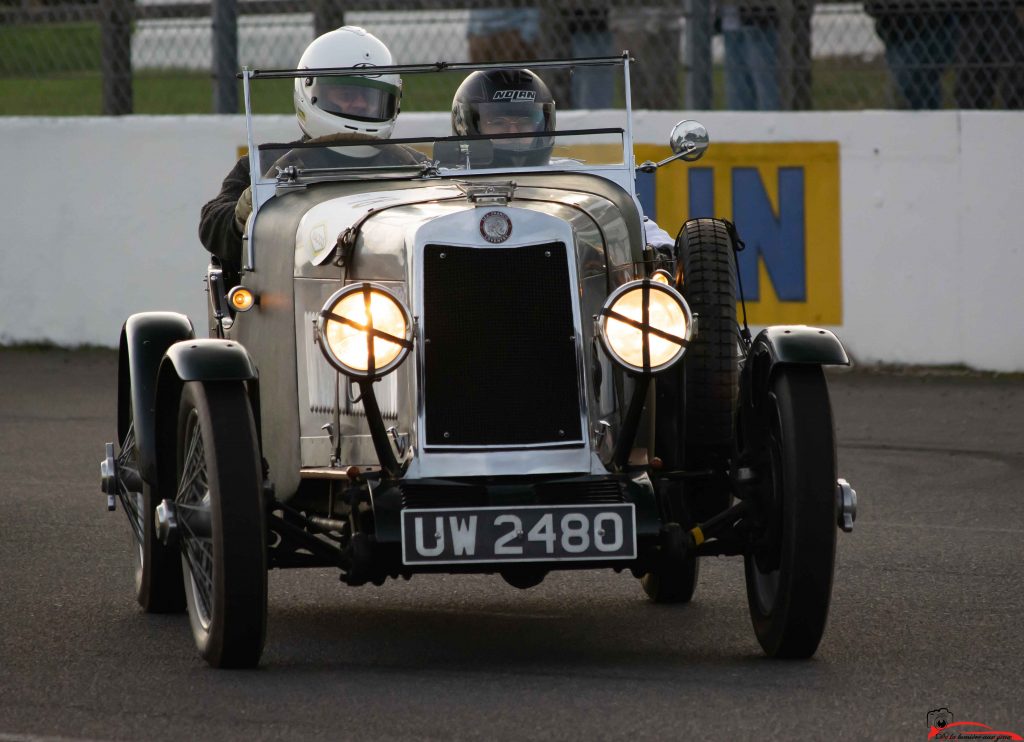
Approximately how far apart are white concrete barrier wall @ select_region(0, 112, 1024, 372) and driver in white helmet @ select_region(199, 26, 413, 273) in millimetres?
4911

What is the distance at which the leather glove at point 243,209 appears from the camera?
572 centimetres

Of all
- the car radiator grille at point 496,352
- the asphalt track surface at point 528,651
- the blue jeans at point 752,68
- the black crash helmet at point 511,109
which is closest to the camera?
the asphalt track surface at point 528,651

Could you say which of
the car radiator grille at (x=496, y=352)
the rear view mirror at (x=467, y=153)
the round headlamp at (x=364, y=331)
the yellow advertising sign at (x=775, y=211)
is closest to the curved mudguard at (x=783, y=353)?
the car radiator grille at (x=496, y=352)

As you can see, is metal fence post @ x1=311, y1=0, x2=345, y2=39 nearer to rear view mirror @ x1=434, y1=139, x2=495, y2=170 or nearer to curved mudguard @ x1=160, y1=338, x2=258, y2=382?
rear view mirror @ x1=434, y1=139, x2=495, y2=170

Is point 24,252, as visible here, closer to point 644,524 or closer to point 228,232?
point 228,232

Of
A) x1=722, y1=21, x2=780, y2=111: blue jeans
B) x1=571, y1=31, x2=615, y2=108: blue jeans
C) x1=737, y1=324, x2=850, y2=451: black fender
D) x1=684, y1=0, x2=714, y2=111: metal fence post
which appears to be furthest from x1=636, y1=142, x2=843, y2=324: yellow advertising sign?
x1=737, y1=324, x2=850, y2=451: black fender

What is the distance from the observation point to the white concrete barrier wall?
10758 mm

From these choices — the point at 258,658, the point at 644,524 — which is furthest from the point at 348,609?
the point at 644,524

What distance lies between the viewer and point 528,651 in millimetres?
5086

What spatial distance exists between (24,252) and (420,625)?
722 cm

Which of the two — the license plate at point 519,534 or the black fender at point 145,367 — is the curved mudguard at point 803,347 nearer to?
the license plate at point 519,534

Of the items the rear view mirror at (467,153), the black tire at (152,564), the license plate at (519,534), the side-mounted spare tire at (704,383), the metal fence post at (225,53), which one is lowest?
the black tire at (152,564)

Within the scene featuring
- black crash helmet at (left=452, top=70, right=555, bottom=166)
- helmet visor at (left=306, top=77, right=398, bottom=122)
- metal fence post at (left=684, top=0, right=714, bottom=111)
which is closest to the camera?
black crash helmet at (left=452, top=70, right=555, bottom=166)

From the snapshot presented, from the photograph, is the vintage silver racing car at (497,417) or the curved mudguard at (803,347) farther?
the curved mudguard at (803,347)
